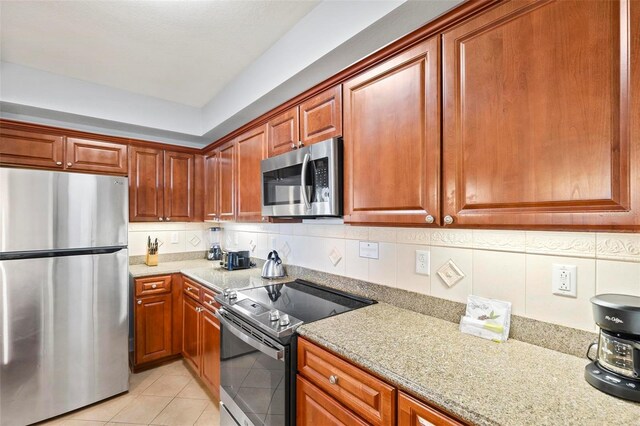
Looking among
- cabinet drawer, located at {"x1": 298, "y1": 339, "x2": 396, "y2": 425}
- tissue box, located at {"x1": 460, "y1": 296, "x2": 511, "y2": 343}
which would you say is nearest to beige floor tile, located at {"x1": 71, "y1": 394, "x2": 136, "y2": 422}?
cabinet drawer, located at {"x1": 298, "y1": 339, "x2": 396, "y2": 425}

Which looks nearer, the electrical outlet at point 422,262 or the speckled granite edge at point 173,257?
the electrical outlet at point 422,262

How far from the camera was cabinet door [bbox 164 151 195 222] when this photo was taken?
3071 mm

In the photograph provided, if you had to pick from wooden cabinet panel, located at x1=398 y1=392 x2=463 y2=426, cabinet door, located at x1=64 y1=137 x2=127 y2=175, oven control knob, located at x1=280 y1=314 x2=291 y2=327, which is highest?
cabinet door, located at x1=64 y1=137 x2=127 y2=175

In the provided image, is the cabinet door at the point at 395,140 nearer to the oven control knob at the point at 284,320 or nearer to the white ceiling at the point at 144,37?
the oven control knob at the point at 284,320

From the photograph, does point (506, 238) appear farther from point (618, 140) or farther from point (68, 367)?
point (68, 367)

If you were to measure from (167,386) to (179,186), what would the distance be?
1907 millimetres

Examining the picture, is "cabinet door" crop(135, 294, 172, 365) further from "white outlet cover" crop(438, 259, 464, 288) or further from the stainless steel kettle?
"white outlet cover" crop(438, 259, 464, 288)

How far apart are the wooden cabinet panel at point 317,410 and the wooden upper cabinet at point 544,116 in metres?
0.84

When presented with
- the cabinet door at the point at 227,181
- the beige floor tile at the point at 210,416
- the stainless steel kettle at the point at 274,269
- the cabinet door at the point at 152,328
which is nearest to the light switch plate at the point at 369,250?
the stainless steel kettle at the point at 274,269

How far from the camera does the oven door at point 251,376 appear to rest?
4.31 feet

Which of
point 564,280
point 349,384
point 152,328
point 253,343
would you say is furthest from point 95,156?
point 564,280

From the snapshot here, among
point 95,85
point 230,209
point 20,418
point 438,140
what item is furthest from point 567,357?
point 95,85

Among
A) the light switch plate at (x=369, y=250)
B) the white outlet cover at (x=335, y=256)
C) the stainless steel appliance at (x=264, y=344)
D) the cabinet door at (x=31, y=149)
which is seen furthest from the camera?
the cabinet door at (x=31, y=149)

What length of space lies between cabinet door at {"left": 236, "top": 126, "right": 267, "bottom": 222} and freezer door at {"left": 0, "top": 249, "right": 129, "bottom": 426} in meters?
1.01
